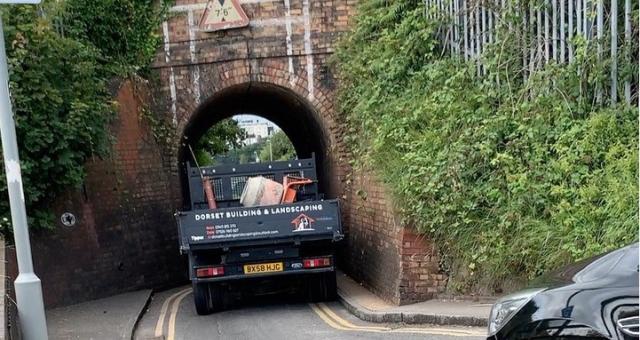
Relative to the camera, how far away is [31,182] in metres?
9.26

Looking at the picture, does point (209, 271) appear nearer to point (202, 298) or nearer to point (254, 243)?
point (202, 298)

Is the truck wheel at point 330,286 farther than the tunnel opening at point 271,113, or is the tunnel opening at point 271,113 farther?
the tunnel opening at point 271,113

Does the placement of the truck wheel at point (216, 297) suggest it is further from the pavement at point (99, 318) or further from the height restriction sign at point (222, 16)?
the height restriction sign at point (222, 16)

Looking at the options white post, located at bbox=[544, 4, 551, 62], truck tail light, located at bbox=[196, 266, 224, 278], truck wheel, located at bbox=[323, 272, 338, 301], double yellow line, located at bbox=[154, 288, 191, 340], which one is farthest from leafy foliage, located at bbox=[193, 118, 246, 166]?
white post, located at bbox=[544, 4, 551, 62]

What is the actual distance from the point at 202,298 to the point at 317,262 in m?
1.84

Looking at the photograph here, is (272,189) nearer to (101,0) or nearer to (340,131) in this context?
(340,131)

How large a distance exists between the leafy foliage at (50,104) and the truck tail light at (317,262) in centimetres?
372

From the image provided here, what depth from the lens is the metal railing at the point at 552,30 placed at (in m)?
7.12

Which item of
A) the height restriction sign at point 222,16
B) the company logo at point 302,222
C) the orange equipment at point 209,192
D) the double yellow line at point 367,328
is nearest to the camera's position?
the double yellow line at point 367,328

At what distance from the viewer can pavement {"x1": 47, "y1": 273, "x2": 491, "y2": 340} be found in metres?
Result: 7.40

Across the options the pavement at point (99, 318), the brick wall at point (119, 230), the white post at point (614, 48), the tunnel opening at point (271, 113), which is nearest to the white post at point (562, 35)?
the white post at point (614, 48)

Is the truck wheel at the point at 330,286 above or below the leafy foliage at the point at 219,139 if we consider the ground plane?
below

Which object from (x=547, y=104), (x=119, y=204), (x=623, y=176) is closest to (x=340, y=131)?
(x=119, y=204)

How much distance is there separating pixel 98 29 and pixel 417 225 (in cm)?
754
